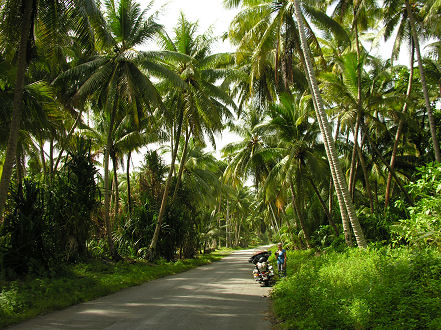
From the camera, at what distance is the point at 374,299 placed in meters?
4.73

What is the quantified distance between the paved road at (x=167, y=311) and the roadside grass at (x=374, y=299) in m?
0.88

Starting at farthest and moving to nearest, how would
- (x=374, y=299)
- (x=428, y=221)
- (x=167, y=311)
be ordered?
(x=428, y=221)
(x=167, y=311)
(x=374, y=299)

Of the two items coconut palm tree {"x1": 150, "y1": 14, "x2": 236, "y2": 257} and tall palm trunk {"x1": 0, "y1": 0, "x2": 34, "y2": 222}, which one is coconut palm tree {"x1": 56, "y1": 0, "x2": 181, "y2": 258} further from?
tall palm trunk {"x1": 0, "y1": 0, "x2": 34, "y2": 222}

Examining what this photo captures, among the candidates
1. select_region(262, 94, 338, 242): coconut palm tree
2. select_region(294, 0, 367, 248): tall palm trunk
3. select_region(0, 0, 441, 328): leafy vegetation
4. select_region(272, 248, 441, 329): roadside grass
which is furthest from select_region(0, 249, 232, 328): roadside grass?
select_region(262, 94, 338, 242): coconut palm tree

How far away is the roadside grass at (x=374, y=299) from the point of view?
4223 mm

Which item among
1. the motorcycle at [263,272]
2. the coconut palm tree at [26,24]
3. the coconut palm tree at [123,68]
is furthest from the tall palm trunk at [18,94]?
the motorcycle at [263,272]

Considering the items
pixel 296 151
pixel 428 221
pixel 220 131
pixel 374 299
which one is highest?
pixel 220 131

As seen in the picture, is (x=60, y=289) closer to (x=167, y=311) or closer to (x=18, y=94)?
(x=167, y=311)

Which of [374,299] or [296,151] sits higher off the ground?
[296,151]

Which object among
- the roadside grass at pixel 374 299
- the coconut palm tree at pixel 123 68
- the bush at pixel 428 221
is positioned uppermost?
the coconut palm tree at pixel 123 68

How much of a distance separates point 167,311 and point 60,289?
10.6 ft

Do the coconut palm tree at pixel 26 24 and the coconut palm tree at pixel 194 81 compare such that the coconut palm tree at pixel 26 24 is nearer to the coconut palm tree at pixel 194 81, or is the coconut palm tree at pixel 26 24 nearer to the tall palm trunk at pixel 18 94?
the tall palm trunk at pixel 18 94

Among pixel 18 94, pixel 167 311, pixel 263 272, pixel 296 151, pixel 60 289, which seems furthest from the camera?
pixel 296 151

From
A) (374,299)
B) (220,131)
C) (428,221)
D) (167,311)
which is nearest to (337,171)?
(428,221)
